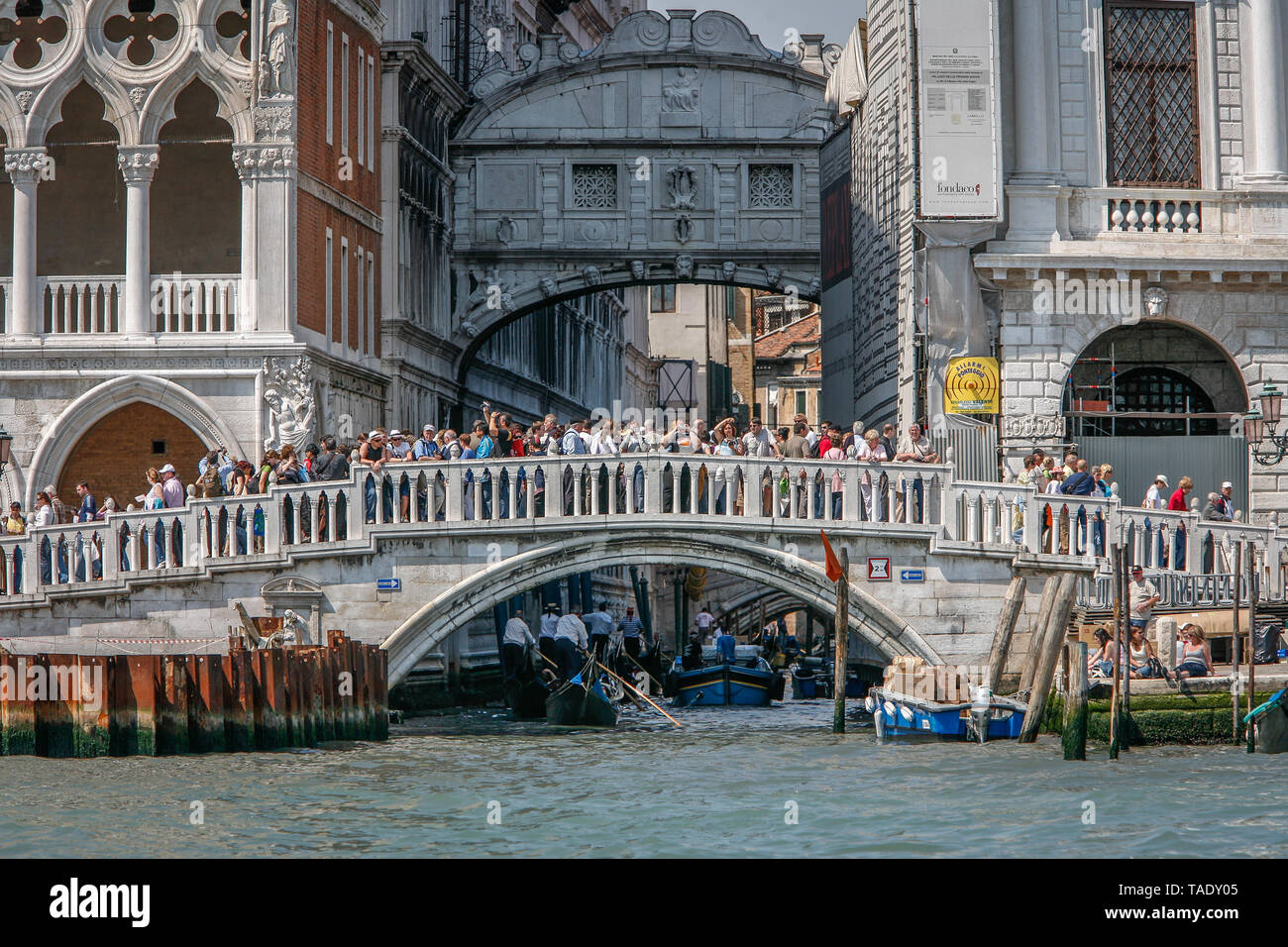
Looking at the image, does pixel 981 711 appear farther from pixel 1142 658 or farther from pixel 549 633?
pixel 549 633

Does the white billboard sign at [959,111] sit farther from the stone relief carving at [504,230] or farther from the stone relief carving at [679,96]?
the stone relief carving at [504,230]

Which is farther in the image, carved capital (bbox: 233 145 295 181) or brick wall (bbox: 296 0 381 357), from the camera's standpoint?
brick wall (bbox: 296 0 381 357)

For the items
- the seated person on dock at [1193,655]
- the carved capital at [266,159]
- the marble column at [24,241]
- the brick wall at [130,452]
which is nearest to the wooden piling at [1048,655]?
the seated person on dock at [1193,655]

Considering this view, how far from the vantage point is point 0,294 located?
23.0 metres

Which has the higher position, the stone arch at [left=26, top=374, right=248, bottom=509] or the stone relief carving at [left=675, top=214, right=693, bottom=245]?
the stone relief carving at [left=675, top=214, right=693, bottom=245]

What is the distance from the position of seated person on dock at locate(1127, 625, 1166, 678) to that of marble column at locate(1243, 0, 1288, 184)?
20.4 ft

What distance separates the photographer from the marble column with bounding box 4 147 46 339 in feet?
74.4

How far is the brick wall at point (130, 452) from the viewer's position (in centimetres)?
2292

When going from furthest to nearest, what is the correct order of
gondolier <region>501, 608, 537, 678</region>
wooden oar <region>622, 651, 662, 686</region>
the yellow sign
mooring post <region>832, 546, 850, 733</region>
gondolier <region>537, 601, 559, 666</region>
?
wooden oar <region>622, 651, 662, 686</region>, gondolier <region>501, 608, 537, 678</region>, gondolier <region>537, 601, 559, 666</region>, the yellow sign, mooring post <region>832, 546, 850, 733</region>

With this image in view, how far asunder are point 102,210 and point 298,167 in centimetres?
282

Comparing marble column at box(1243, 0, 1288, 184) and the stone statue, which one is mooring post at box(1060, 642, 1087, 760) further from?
the stone statue

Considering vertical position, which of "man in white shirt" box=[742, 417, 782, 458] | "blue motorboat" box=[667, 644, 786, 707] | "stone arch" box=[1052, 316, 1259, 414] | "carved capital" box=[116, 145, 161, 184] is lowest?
"blue motorboat" box=[667, 644, 786, 707]

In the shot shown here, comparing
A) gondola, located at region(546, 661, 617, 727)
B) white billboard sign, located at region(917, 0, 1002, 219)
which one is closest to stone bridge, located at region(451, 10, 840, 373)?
white billboard sign, located at region(917, 0, 1002, 219)

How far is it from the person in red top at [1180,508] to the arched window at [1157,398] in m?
2.32
